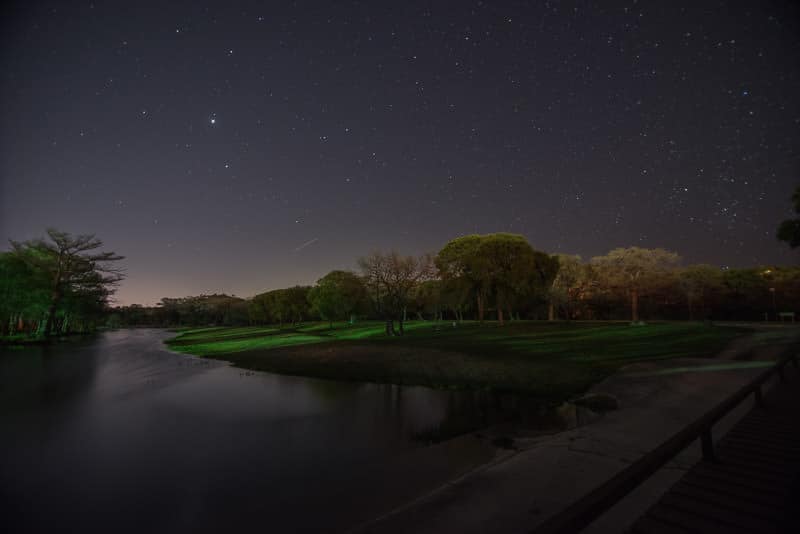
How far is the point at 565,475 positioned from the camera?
760 cm

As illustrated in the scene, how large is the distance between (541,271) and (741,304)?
43426mm

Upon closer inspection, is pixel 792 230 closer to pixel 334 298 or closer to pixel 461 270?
pixel 461 270

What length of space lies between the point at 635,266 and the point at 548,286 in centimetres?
1442

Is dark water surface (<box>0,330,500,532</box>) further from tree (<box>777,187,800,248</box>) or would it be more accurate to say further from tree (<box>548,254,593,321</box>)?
tree (<box>548,254,593,321</box>)

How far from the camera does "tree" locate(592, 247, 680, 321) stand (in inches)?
2235

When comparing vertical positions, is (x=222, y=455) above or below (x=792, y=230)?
below

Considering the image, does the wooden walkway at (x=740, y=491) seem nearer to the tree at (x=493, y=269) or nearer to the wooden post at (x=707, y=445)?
the wooden post at (x=707, y=445)

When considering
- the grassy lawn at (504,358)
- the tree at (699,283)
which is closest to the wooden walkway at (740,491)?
the grassy lawn at (504,358)

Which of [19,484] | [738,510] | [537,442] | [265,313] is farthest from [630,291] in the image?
[265,313]

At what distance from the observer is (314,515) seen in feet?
24.5

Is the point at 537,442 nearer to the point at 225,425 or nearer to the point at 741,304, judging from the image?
the point at 225,425

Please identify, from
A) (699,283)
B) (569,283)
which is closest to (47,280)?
(569,283)

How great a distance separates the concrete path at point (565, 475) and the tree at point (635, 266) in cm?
5035

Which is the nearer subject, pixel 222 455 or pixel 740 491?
pixel 740 491
